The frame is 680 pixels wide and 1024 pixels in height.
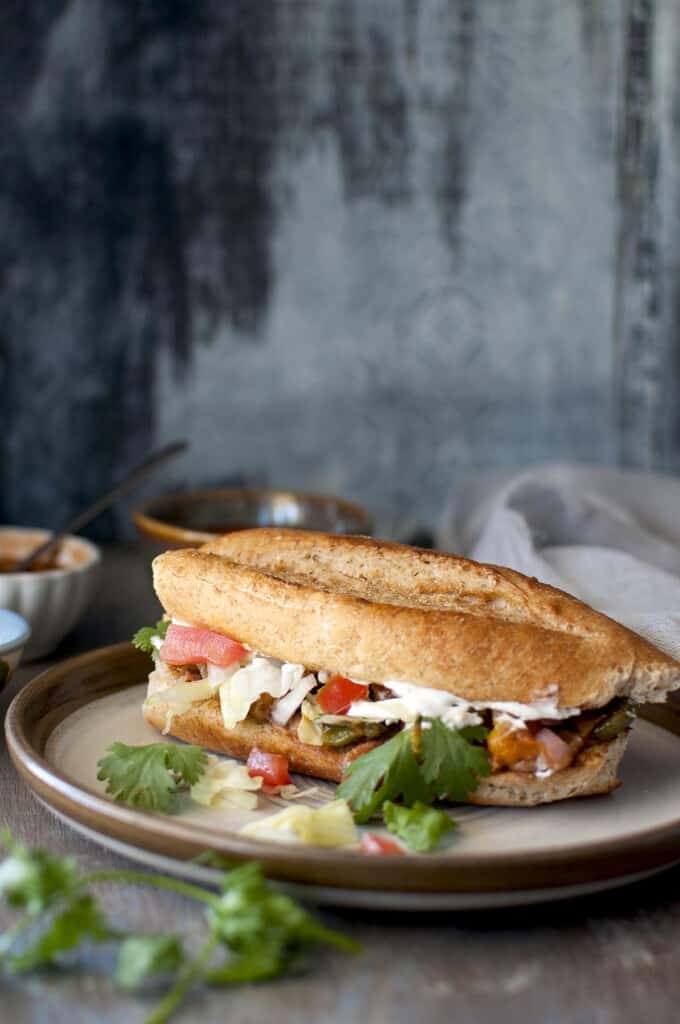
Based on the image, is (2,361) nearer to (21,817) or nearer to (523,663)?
(21,817)

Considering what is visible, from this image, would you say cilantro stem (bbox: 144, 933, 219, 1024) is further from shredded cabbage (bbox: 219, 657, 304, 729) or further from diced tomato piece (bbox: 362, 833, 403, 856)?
shredded cabbage (bbox: 219, 657, 304, 729)

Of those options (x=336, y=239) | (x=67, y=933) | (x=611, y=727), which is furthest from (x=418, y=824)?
(x=336, y=239)

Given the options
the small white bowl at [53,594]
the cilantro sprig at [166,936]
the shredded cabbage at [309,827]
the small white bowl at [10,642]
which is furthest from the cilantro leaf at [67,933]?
the small white bowl at [53,594]

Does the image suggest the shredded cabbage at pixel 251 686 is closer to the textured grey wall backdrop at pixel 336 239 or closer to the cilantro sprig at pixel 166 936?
the cilantro sprig at pixel 166 936

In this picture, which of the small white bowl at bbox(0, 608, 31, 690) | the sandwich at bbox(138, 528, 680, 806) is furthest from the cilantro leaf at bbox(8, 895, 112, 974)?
the small white bowl at bbox(0, 608, 31, 690)

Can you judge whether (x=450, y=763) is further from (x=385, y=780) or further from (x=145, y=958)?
(x=145, y=958)
